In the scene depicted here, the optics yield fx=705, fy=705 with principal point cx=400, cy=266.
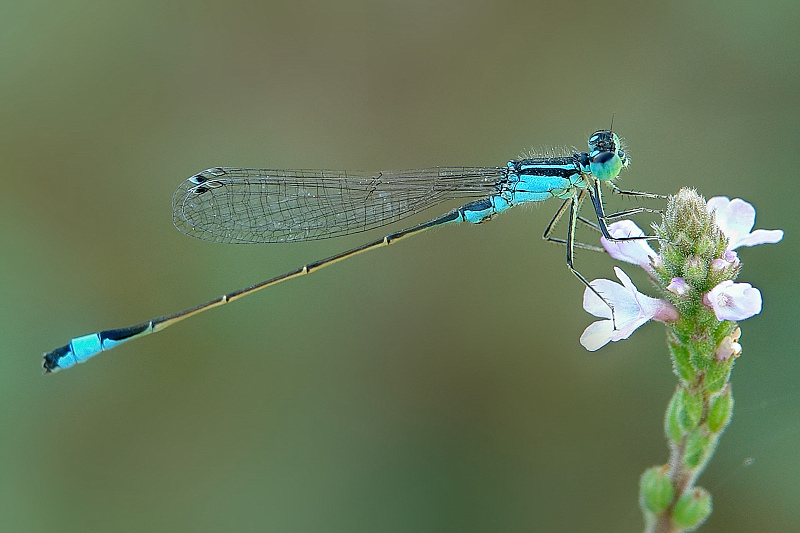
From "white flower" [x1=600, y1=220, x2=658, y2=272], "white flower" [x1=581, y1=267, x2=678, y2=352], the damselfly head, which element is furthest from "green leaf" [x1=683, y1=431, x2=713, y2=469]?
the damselfly head

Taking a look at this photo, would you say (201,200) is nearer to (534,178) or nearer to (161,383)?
(161,383)

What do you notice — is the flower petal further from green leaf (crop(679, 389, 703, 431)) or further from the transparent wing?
the transparent wing

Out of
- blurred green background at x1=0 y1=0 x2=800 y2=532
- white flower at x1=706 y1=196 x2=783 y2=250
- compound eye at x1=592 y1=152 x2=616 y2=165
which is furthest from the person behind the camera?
blurred green background at x1=0 y1=0 x2=800 y2=532

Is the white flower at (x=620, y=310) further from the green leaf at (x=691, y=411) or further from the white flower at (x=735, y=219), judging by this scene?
the white flower at (x=735, y=219)

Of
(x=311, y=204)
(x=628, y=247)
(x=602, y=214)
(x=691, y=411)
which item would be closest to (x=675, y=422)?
(x=691, y=411)

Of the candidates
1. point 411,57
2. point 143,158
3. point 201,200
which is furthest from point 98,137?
point 411,57

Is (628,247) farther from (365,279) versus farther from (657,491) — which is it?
(365,279)
